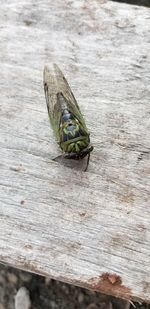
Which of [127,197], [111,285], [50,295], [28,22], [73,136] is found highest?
[28,22]

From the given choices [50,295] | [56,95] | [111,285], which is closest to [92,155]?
[56,95]

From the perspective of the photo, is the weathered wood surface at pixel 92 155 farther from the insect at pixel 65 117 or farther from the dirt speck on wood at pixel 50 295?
the dirt speck on wood at pixel 50 295

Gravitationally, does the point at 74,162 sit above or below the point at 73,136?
below

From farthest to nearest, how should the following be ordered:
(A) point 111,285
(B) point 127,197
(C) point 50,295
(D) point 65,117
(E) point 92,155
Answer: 1. (C) point 50,295
2. (D) point 65,117
3. (E) point 92,155
4. (B) point 127,197
5. (A) point 111,285

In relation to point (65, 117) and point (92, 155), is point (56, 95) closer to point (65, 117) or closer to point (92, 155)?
point (65, 117)

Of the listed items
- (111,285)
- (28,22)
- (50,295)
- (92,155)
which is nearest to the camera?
(111,285)

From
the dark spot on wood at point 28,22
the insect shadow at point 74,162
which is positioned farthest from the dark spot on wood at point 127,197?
the dark spot on wood at point 28,22

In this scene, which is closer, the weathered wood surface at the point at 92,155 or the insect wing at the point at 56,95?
the weathered wood surface at the point at 92,155

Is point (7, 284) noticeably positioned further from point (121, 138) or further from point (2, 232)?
point (121, 138)
